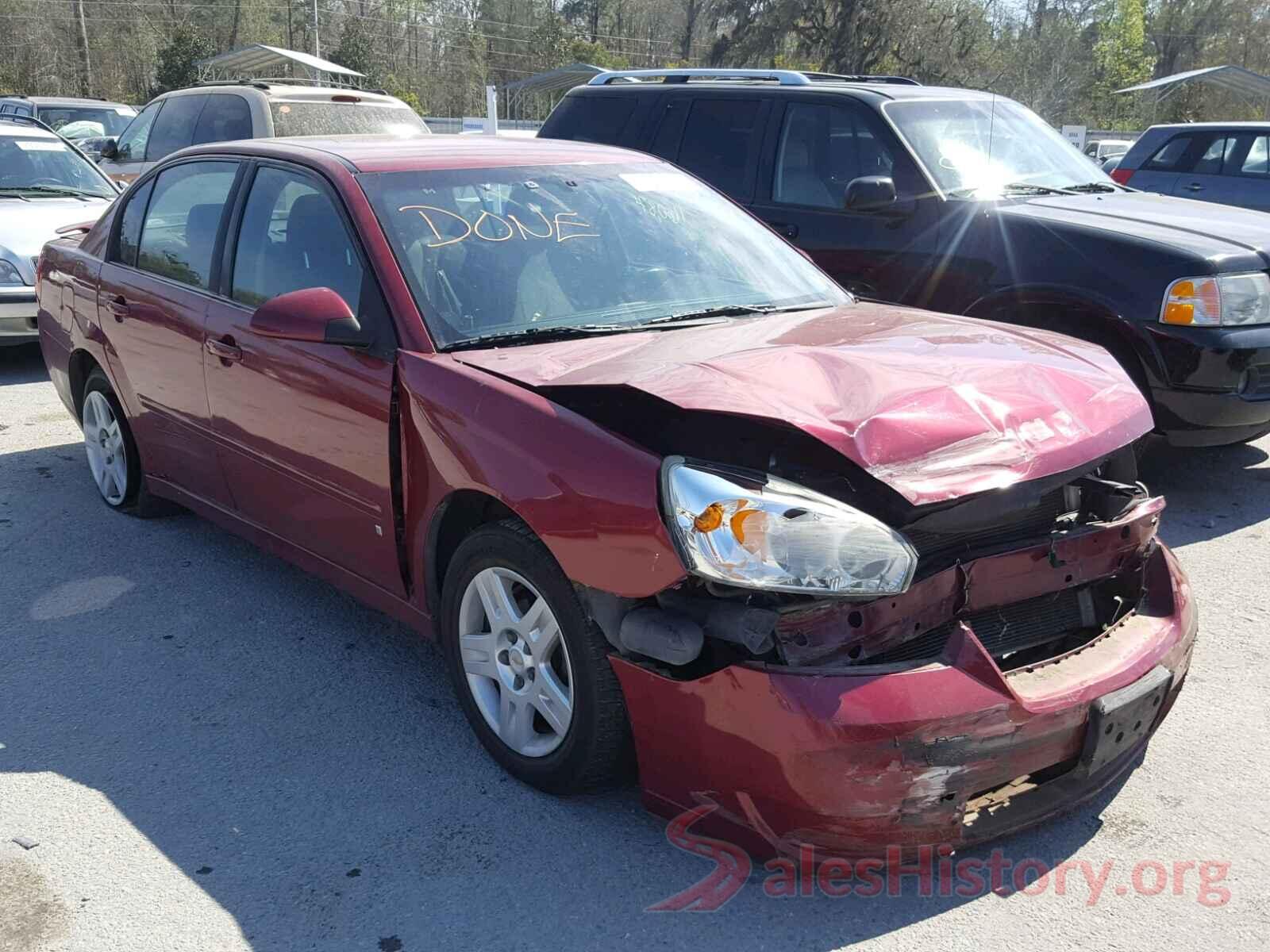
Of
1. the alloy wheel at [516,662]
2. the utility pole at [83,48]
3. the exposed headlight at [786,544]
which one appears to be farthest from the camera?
the utility pole at [83,48]

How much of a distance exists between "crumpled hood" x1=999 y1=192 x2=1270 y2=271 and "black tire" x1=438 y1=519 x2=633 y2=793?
150 inches

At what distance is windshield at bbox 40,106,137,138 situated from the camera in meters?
18.9

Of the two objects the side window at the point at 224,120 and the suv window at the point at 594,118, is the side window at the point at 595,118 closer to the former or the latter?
the suv window at the point at 594,118

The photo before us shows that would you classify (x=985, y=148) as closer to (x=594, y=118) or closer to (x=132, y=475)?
(x=594, y=118)

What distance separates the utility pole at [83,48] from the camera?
44.6 metres

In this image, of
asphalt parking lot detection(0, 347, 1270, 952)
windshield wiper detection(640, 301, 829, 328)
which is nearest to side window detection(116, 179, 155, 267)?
asphalt parking lot detection(0, 347, 1270, 952)

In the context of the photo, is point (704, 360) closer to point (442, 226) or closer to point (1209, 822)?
point (442, 226)

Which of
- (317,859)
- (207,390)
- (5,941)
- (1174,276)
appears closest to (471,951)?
(317,859)

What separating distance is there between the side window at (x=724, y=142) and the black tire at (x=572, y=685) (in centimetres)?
422

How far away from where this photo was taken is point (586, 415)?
9.49 ft

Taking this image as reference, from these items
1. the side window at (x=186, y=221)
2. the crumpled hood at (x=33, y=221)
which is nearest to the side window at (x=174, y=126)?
the crumpled hood at (x=33, y=221)

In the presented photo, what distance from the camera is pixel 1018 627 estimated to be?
2.88 meters

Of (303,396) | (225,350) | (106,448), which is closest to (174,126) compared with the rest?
(106,448)

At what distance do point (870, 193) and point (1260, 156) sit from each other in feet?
25.3
